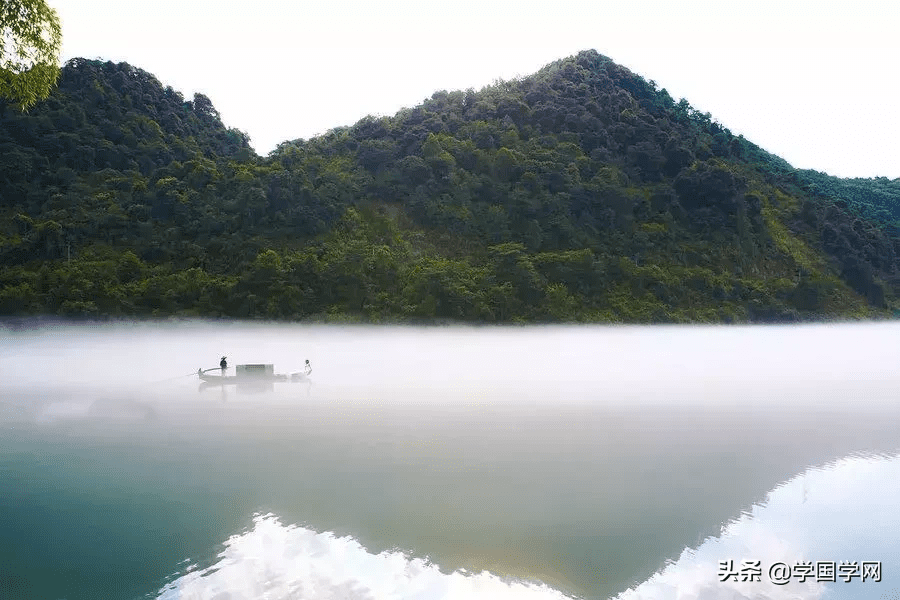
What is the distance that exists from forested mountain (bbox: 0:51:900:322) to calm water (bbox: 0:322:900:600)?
77.9ft

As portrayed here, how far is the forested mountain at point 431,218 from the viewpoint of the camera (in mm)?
49719

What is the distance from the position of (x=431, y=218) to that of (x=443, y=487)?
155 ft

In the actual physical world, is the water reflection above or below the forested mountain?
below

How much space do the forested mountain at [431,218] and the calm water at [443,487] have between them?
77.9 feet

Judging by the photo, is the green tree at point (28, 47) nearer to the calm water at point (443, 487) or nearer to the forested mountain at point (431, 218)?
the calm water at point (443, 487)

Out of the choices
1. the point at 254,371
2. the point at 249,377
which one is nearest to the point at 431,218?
the point at 254,371

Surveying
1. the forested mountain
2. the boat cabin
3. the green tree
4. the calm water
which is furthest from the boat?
the forested mountain

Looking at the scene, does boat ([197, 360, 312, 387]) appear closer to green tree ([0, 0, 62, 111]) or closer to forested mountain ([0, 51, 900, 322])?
green tree ([0, 0, 62, 111])

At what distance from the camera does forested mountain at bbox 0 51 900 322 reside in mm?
49719

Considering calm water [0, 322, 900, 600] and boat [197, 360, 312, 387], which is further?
boat [197, 360, 312, 387]

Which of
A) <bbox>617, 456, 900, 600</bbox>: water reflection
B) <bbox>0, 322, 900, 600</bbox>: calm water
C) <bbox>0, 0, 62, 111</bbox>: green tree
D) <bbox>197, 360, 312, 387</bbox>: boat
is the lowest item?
<bbox>617, 456, 900, 600</bbox>: water reflection

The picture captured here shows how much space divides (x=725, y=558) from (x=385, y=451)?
25.1ft

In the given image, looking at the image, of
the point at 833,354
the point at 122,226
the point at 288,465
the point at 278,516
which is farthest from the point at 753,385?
the point at 122,226

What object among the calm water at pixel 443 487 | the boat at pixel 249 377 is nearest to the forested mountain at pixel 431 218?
the calm water at pixel 443 487
